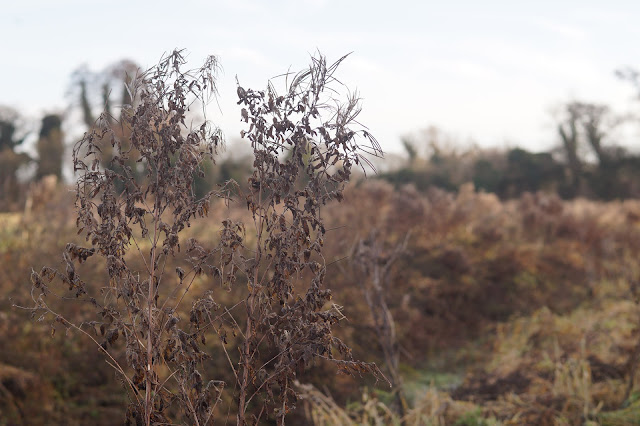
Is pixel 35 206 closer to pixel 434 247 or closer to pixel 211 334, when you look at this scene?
pixel 211 334

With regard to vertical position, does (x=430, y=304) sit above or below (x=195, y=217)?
below

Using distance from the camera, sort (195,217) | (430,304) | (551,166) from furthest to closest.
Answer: (551,166), (430,304), (195,217)

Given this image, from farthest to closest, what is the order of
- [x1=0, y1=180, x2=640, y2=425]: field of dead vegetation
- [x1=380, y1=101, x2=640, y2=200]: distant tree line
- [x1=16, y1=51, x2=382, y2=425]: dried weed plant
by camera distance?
[x1=380, y1=101, x2=640, y2=200]: distant tree line
[x1=0, y1=180, x2=640, y2=425]: field of dead vegetation
[x1=16, y1=51, x2=382, y2=425]: dried weed plant

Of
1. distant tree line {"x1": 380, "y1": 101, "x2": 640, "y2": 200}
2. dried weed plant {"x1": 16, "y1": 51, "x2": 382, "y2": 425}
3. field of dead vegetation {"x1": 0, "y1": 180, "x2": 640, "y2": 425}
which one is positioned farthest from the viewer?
distant tree line {"x1": 380, "y1": 101, "x2": 640, "y2": 200}

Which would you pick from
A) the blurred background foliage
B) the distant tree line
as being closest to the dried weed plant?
the blurred background foliage

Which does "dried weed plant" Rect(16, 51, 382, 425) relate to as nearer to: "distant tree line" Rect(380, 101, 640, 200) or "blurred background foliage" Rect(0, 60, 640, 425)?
"blurred background foliage" Rect(0, 60, 640, 425)

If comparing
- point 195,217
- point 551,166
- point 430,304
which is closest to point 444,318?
point 430,304

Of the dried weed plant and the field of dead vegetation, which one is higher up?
the dried weed plant

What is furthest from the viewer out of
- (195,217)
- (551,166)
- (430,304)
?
(551,166)


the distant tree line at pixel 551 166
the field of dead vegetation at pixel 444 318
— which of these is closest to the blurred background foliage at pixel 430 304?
the field of dead vegetation at pixel 444 318

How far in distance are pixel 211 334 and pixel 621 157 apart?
20422 millimetres

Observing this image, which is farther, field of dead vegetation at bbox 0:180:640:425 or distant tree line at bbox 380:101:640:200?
distant tree line at bbox 380:101:640:200

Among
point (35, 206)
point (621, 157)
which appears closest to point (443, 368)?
point (35, 206)

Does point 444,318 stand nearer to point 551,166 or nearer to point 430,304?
point 430,304
